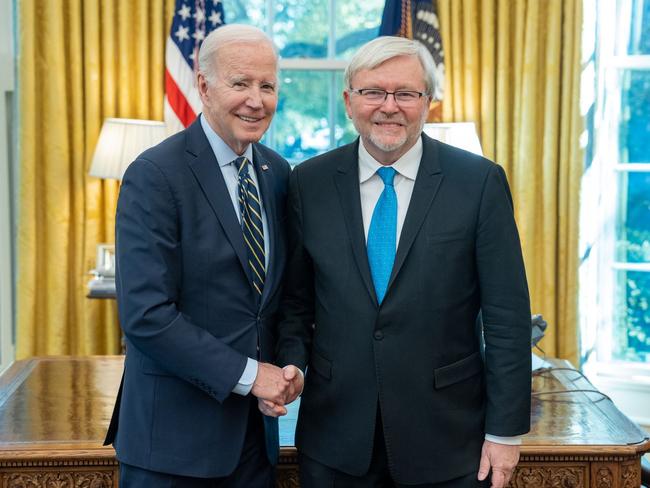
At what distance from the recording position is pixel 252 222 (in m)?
1.98

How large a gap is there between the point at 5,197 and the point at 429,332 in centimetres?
365

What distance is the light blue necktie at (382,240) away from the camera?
193cm

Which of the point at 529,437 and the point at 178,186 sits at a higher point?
the point at 178,186

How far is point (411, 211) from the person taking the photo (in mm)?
1927

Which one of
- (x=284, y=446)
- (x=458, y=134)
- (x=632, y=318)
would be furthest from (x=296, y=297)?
(x=632, y=318)

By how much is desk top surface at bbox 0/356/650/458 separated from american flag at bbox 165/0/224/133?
1.96 metres

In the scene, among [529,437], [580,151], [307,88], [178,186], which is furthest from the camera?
[307,88]

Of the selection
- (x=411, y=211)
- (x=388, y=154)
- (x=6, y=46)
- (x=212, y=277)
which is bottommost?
(x=212, y=277)

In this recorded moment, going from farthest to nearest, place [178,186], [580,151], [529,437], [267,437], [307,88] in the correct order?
[307,88], [580,151], [529,437], [267,437], [178,186]

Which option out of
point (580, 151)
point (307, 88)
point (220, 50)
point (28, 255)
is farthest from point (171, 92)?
point (220, 50)

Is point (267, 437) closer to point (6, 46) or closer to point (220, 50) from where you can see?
point (220, 50)

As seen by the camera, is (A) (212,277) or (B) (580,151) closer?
(A) (212,277)

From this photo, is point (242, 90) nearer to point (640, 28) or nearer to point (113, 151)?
point (113, 151)

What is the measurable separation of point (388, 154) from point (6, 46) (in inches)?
136
